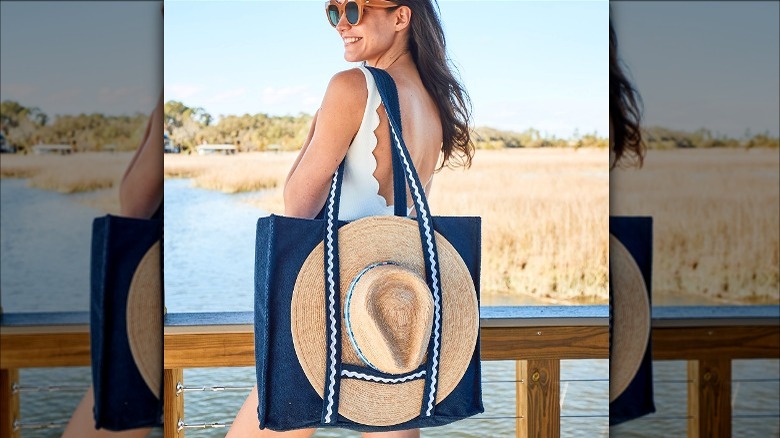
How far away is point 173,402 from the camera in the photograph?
3137 mm

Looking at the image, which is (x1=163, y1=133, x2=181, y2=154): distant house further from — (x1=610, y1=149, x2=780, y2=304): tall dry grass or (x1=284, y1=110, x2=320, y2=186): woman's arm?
(x1=610, y1=149, x2=780, y2=304): tall dry grass

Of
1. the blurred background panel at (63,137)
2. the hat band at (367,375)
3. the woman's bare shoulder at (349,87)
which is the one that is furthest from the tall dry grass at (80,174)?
the woman's bare shoulder at (349,87)

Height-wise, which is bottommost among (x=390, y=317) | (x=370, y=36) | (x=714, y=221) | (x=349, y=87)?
(x=390, y=317)

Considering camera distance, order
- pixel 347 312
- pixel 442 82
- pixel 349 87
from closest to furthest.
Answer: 1. pixel 347 312
2. pixel 349 87
3. pixel 442 82

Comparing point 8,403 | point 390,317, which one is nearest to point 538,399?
point 390,317

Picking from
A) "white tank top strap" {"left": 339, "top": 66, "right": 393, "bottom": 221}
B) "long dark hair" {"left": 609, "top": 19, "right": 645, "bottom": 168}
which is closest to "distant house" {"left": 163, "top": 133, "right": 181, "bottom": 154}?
"white tank top strap" {"left": 339, "top": 66, "right": 393, "bottom": 221}

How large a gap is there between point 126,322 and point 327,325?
0.69 m

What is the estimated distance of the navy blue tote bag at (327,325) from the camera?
258 centimetres

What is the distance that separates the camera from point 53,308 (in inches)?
75.0

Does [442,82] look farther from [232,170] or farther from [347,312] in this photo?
[347,312]

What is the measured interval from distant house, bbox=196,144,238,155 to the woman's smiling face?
515 millimetres

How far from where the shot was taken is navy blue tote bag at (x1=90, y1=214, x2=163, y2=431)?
6.35ft

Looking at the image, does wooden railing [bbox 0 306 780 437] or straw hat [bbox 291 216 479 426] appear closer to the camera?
wooden railing [bbox 0 306 780 437]

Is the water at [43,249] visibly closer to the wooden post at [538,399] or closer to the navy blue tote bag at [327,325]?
the navy blue tote bag at [327,325]
